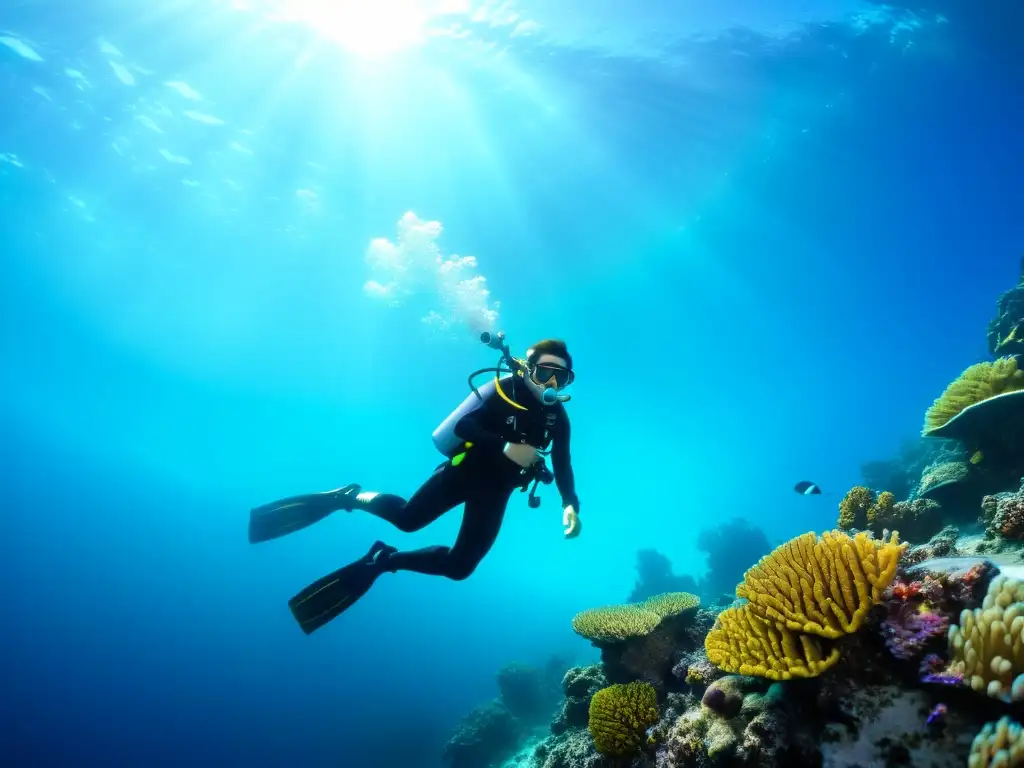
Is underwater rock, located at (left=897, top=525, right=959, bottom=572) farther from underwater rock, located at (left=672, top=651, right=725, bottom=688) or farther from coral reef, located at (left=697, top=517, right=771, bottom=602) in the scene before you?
coral reef, located at (left=697, top=517, right=771, bottom=602)

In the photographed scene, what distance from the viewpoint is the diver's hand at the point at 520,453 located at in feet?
18.4

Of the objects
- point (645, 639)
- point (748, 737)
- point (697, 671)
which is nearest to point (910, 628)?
point (748, 737)

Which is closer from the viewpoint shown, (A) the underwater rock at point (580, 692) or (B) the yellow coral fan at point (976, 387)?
(B) the yellow coral fan at point (976, 387)

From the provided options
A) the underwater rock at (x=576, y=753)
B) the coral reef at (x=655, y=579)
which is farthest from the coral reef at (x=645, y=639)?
the coral reef at (x=655, y=579)

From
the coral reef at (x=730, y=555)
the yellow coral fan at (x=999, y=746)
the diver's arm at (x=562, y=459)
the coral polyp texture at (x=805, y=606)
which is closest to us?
the yellow coral fan at (x=999, y=746)

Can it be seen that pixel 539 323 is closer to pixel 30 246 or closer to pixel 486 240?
pixel 486 240

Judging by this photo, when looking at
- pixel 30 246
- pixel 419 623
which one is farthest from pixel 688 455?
pixel 30 246

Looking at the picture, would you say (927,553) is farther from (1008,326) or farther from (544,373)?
(1008,326)

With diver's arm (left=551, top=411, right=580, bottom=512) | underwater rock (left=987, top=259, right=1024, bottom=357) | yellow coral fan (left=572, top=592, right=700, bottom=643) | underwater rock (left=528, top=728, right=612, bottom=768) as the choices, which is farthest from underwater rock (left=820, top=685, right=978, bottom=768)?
underwater rock (left=987, top=259, right=1024, bottom=357)

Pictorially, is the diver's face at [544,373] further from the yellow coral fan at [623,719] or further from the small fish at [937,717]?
the small fish at [937,717]

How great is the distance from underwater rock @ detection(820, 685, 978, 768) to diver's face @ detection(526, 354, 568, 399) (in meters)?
4.06

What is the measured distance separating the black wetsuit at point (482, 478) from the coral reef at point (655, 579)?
26604 mm

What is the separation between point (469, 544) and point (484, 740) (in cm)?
1907

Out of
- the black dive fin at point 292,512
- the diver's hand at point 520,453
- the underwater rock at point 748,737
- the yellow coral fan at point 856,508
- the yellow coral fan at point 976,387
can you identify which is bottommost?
the underwater rock at point 748,737
